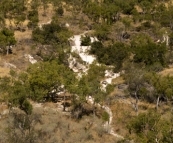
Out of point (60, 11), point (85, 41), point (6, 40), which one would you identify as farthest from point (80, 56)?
point (60, 11)

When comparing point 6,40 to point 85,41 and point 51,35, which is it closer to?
point 51,35

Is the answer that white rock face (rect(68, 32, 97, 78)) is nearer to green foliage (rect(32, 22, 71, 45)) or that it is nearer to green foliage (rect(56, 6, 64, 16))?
green foliage (rect(32, 22, 71, 45))

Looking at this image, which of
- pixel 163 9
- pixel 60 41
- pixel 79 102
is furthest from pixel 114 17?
pixel 79 102

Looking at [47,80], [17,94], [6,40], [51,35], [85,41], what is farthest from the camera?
[85,41]

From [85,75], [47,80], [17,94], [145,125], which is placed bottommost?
[145,125]

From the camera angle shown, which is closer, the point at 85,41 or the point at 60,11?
the point at 85,41

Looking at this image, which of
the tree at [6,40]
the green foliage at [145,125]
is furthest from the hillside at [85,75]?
the green foliage at [145,125]

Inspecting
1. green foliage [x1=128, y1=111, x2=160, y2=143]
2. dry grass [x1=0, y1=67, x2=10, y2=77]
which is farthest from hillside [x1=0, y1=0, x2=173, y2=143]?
dry grass [x1=0, y1=67, x2=10, y2=77]

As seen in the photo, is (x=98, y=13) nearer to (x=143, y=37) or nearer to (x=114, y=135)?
(x=143, y=37)

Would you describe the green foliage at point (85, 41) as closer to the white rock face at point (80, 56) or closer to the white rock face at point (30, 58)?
the white rock face at point (80, 56)
